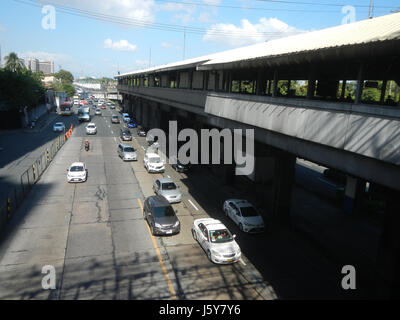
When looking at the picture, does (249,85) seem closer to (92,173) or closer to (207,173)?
(207,173)

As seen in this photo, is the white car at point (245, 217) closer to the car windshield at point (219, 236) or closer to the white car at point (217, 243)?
the white car at point (217, 243)

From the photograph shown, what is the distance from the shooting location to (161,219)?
693 inches

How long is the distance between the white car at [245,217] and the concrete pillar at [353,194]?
9064mm

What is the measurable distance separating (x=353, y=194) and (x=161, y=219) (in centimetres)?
1524

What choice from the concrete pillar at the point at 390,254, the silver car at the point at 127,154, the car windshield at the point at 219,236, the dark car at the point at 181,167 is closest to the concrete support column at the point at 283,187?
the car windshield at the point at 219,236

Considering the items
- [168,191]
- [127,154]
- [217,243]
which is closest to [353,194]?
[217,243]

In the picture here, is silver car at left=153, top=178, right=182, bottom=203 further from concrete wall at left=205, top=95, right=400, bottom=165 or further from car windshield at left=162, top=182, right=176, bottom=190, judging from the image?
concrete wall at left=205, top=95, right=400, bottom=165

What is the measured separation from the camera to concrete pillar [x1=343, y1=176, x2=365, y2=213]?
22.7 metres

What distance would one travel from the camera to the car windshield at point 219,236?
15307 millimetres

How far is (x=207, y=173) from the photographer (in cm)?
3206
